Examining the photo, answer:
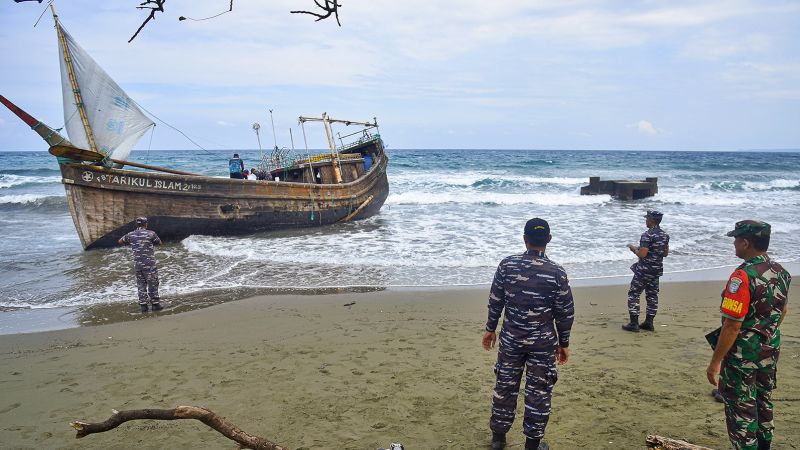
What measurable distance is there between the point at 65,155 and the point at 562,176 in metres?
35.9

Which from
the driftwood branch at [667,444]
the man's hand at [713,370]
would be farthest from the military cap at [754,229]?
the driftwood branch at [667,444]

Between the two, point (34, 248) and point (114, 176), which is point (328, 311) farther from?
point (34, 248)

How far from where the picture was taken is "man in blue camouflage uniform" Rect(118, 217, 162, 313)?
7914mm

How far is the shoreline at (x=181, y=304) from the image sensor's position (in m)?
7.58

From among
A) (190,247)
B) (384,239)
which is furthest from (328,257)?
(190,247)

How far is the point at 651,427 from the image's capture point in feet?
13.2

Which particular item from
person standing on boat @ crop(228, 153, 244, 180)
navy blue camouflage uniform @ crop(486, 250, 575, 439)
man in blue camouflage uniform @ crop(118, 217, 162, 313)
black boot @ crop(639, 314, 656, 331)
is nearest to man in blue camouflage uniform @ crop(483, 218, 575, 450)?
navy blue camouflage uniform @ crop(486, 250, 575, 439)

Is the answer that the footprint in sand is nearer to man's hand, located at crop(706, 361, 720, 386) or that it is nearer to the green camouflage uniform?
man's hand, located at crop(706, 361, 720, 386)

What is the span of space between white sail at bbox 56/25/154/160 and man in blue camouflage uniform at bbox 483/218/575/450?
12142 mm

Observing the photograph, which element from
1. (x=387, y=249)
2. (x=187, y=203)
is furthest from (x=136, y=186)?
(x=387, y=249)

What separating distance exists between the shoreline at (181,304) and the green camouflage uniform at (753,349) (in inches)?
229

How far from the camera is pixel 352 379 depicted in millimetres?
5113

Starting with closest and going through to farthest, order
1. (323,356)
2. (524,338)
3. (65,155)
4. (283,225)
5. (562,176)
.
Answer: (524,338) → (323,356) → (65,155) → (283,225) → (562,176)

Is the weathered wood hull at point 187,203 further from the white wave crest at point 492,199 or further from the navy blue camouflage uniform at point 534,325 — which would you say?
the navy blue camouflage uniform at point 534,325
